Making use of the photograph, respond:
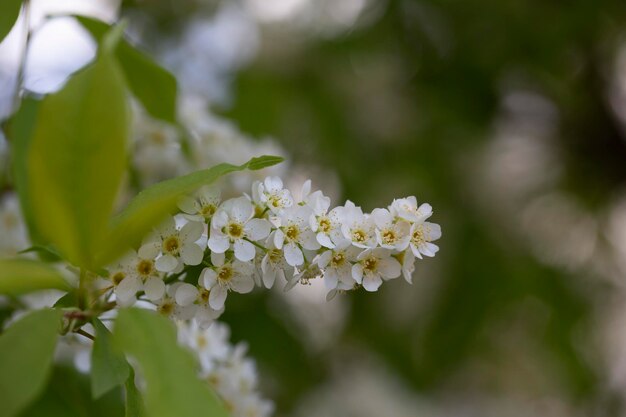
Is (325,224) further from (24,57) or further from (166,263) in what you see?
(24,57)

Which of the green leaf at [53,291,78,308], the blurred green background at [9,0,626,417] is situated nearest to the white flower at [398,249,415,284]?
the green leaf at [53,291,78,308]

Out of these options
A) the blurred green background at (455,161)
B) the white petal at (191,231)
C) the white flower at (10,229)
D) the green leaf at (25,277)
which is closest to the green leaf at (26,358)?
the green leaf at (25,277)

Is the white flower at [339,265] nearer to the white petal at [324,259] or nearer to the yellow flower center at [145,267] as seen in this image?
the white petal at [324,259]

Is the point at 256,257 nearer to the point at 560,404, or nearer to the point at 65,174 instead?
the point at 65,174

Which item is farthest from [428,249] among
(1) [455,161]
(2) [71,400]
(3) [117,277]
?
(1) [455,161]

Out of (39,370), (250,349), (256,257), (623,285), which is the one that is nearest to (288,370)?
(250,349)

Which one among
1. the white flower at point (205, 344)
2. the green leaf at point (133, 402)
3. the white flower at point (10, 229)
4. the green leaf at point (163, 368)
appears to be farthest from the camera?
the white flower at point (10, 229)
